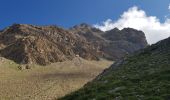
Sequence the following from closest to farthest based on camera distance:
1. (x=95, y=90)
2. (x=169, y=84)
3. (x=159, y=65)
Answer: (x=169, y=84), (x=95, y=90), (x=159, y=65)

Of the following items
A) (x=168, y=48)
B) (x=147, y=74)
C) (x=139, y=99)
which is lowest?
(x=139, y=99)

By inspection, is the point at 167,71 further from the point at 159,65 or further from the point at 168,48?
the point at 168,48

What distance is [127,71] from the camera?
108 feet

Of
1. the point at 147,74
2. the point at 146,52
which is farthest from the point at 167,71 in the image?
the point at 146,52

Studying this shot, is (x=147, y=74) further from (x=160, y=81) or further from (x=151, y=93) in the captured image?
(x=151, y=93)

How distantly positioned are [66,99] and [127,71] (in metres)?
8.11

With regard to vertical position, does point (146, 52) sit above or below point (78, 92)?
above

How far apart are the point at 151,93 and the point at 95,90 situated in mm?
4627

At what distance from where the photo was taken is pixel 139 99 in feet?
70.8

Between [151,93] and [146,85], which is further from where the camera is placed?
[146,85]

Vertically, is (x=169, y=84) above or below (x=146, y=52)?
below

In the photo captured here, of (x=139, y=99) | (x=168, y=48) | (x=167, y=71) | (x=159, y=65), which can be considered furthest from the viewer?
(x=168, y=48)

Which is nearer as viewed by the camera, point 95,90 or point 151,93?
point 151,93

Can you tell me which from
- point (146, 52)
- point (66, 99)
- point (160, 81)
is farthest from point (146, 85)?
point (146, 52)
